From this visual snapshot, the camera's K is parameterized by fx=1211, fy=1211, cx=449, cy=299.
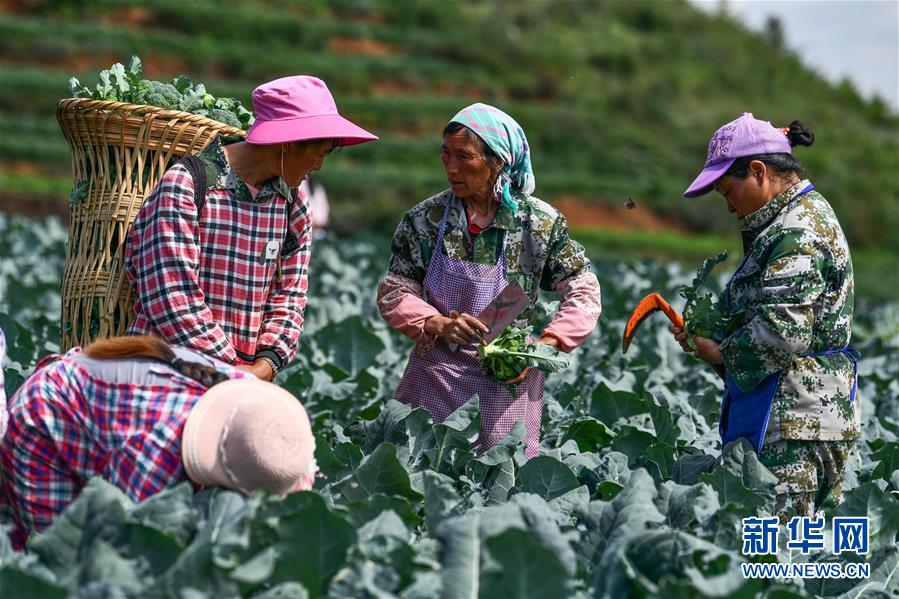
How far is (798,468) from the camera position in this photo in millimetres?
3838

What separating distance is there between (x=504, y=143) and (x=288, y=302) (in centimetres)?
91

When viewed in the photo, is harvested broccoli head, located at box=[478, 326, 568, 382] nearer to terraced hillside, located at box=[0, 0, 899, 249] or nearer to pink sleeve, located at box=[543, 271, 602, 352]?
pink sleeve, located at box=[543, 271, 602, 352]

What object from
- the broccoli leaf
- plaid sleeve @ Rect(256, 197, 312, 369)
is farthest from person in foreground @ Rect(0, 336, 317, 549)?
the broccoli leaf

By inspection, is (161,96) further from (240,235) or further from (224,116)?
(240,235)

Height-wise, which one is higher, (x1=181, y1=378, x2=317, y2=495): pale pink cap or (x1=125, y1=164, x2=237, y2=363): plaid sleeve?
(x1=125, y1=164, x2=237, y2=363): plaid sleeve

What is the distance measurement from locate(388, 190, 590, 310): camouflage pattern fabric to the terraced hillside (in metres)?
22.0

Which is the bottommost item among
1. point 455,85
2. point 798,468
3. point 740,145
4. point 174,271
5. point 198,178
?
point 798,468

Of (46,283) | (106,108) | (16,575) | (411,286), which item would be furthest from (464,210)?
(46,283)

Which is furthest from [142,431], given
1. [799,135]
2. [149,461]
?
[799,135]

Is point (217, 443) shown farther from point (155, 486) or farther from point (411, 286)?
point (411, 286)

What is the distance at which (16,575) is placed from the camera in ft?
7.81

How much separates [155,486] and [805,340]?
1.99 metres

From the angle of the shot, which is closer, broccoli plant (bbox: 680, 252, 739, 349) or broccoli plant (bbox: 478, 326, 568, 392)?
broccoli plant (bbox: 680, 252, 739, 349)

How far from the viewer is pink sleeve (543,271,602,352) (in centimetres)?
423
